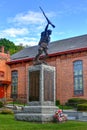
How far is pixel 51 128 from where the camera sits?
582 inches

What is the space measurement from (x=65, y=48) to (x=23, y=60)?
689cm

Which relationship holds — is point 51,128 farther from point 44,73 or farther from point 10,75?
point 10,75

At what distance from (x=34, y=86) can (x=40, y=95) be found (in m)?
0.79

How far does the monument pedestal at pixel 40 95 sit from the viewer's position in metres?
17.4

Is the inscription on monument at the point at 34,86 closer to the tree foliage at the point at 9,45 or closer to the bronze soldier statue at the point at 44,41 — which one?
the bronze soldier statue at the point at 44,41

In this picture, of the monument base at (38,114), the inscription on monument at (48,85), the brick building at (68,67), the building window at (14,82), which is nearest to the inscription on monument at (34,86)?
the inscription on monument at (48,85)

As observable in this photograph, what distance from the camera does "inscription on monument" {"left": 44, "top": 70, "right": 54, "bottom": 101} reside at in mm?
18350

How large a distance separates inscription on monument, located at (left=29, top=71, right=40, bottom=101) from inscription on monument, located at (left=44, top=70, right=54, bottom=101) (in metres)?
0.47

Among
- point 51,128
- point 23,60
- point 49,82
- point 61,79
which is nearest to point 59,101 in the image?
point 61,79

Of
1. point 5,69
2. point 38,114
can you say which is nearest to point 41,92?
point 38,114

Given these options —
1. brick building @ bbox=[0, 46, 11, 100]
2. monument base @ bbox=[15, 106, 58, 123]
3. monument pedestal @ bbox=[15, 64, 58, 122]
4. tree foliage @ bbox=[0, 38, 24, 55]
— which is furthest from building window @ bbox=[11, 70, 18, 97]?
tree foliage @ bbox=[0, 38, 24, 55]

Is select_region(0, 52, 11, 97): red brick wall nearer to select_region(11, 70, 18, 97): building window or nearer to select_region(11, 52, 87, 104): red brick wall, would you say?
select_region(11, 70, 18, 97): building window

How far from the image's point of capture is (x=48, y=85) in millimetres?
18672

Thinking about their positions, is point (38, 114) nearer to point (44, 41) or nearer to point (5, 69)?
point (44, 41)
